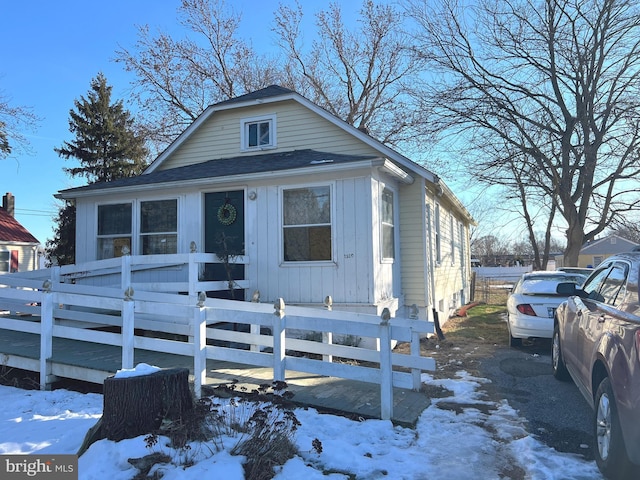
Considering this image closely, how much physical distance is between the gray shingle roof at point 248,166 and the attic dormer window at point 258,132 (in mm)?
451

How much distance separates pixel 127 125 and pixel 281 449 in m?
26.0

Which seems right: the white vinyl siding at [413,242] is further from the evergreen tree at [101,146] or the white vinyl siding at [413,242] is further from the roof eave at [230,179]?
the evergreen tree at [101,146]

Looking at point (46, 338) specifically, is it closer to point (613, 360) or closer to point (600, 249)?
point (613, 360)

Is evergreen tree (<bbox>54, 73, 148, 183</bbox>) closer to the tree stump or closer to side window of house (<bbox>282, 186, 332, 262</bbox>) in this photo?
side window of house (<bbox>282, 186, 332, 262</bbox>)

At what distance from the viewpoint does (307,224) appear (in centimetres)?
849

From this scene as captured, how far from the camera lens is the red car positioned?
291cm

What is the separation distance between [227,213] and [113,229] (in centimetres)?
299

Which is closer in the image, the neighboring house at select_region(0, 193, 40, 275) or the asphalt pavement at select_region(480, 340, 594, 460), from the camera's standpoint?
the asphalt pavement at select_region(480, 340, 594, 460)

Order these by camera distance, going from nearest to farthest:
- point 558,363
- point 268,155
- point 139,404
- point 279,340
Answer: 1. point 139,404
2. point 279,340
3. point 558,363
4. point 268,155

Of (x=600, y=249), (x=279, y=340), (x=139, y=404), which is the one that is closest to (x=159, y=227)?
(x=279, y=340)

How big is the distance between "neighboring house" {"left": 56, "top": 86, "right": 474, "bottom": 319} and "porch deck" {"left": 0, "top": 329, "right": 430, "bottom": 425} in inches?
92.4

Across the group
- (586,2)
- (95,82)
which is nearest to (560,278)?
(586,2)

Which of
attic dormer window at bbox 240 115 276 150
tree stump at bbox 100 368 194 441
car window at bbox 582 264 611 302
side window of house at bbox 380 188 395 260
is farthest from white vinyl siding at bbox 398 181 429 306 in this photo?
tree stump at bbox 100 368 194 441

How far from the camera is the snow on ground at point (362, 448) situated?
10.8ft
